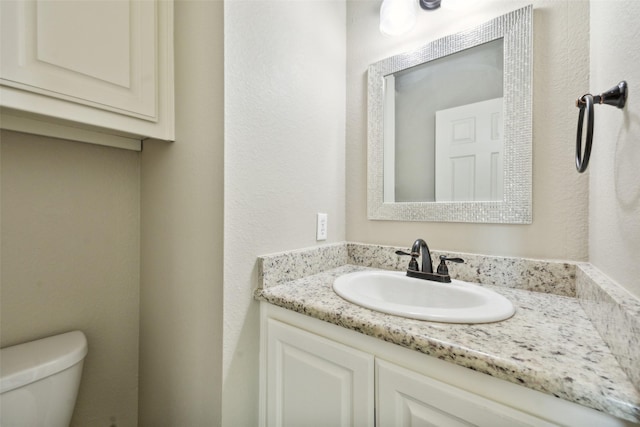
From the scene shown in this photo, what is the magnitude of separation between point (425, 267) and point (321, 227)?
1.47 ft

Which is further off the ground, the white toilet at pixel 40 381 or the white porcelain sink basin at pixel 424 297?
the white porcelain sink basin at pixel 424 297

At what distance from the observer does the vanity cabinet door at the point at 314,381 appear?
0.68 meters

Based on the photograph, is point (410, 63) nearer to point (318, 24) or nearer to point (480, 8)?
point (480, 8)

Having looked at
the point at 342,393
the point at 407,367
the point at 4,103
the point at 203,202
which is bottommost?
the point at 342,393

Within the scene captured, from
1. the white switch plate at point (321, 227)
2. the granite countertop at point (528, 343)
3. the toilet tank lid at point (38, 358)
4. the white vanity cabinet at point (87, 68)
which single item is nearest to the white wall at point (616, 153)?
the granite countertop at point (528, 343)

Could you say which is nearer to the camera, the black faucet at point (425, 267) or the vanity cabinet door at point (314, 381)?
the vanity cabinet door at point (314, 381)

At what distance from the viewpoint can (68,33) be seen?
74 centimetres

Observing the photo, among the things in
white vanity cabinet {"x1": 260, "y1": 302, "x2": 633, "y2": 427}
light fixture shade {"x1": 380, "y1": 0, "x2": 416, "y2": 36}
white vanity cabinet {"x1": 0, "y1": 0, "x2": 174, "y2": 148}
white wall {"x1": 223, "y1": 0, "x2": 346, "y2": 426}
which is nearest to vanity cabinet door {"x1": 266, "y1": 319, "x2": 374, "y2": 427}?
white vanity cabinet {"x1": 260, "y1": 302, "x2": 633, "y2": 427}

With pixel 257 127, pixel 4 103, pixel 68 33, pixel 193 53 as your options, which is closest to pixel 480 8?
pixel 257 127

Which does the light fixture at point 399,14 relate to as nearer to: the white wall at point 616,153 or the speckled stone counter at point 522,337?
the white wall at point 616,153

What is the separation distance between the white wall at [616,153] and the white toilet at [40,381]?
1.41 metres

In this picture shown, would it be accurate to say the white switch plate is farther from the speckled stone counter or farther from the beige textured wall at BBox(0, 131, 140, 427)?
the beige textured wall at BBox(0, 131, 140, 427)

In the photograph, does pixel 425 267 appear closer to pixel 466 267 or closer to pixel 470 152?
pixel 466 267

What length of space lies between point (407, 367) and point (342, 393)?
0.20 metres
